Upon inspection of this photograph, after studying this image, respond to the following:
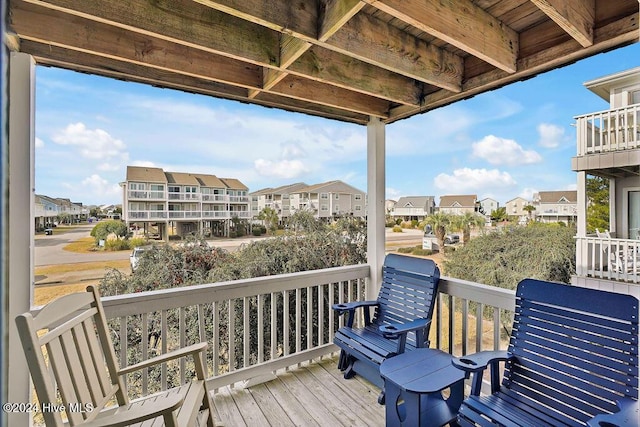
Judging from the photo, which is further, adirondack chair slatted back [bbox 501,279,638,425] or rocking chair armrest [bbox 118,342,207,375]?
rocking chair armrest [bbox 118,342,207,375]

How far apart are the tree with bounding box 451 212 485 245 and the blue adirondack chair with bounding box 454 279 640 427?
826mm

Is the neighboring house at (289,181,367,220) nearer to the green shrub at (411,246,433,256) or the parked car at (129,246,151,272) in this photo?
the green shrub at (411,246,433,256)

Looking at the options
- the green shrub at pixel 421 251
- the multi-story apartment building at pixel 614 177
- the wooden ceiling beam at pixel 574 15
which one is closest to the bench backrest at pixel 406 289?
the green shrub at pixel 421 251

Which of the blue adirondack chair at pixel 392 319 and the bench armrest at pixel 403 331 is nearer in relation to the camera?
the bench armrest at pixel 403 331

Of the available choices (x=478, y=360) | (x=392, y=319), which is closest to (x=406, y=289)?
(x=392, y=319)

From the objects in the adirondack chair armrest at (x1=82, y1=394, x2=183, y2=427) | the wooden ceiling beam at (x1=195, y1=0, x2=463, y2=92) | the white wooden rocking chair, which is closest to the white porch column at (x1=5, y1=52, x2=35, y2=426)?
the white wooden rocking chair

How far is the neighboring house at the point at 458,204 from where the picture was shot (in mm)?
2930

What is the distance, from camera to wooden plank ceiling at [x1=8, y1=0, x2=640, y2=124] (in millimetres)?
1723

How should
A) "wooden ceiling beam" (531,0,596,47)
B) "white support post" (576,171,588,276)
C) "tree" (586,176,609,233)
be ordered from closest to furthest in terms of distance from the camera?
"wooden ceiling beam" (531,0,596,47)
"tree" (586,176,609,233)
"white support post" (576,171,588,276)

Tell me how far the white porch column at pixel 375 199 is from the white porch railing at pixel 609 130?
168 cm

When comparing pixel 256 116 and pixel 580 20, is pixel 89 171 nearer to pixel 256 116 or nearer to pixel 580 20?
pixel 256 116

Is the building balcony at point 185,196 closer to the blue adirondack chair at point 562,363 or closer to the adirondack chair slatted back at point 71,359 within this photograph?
the adirondack chair slatted back at point 71,359

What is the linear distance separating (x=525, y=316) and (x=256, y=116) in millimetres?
2758

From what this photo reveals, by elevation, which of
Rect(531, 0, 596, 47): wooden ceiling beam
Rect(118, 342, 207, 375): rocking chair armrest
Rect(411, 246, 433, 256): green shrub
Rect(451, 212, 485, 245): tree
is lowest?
Rect(118, 342, 207, 375): rocking chair armrest
